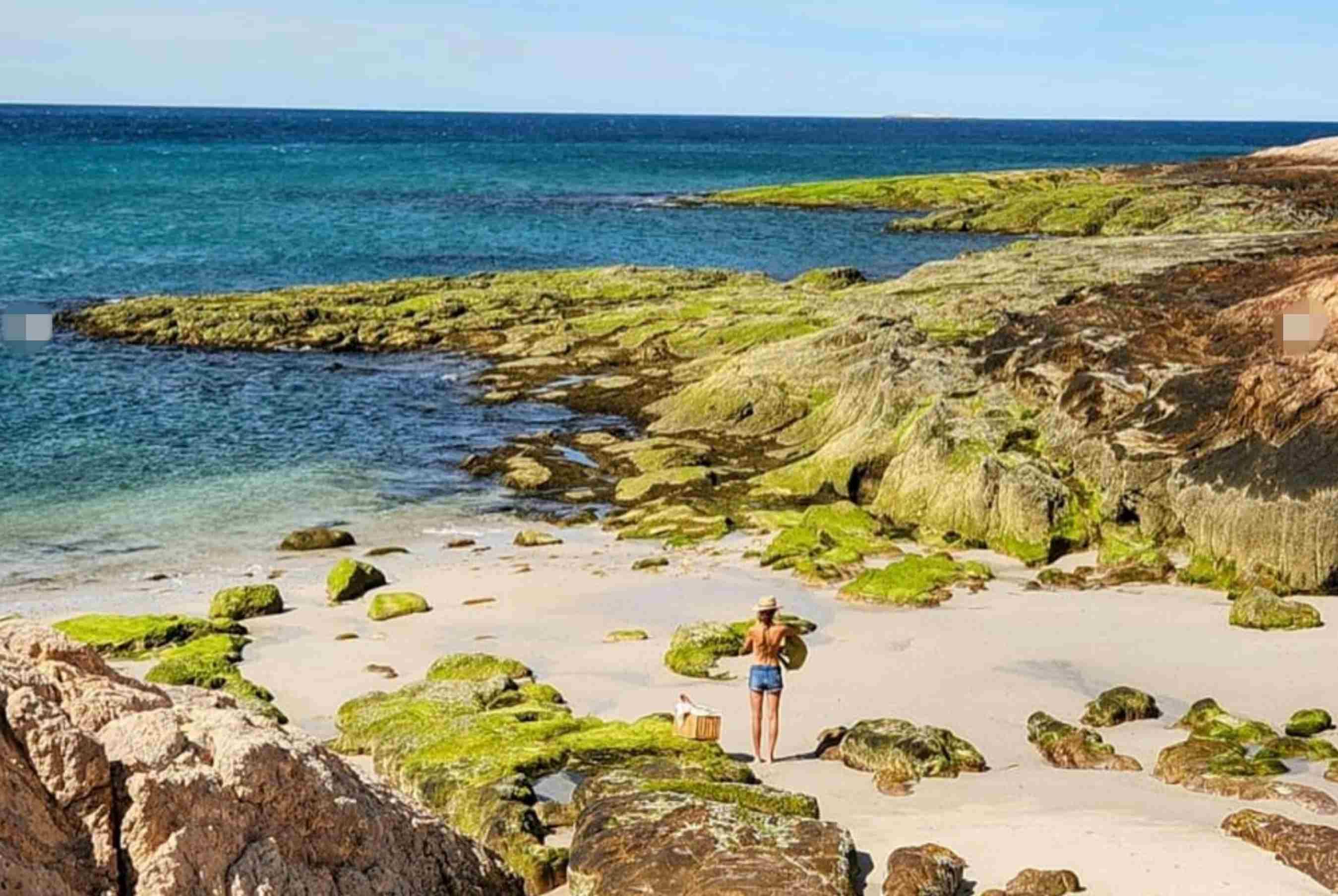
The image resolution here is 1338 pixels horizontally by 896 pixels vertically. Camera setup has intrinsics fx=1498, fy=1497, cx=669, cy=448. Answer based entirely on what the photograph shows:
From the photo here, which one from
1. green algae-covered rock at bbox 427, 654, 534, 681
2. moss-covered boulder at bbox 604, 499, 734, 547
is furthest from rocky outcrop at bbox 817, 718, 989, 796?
moss-covered boulder at bbox 604, 499, 734, 547

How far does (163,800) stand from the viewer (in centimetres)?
897

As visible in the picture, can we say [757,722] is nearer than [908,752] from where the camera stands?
No

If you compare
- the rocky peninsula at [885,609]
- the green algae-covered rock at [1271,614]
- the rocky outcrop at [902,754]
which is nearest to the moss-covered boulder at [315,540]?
the rocky peninsula at [885,609]

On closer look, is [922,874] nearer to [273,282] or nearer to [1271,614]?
[1271,614]

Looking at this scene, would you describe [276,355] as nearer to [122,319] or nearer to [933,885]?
[122,319]

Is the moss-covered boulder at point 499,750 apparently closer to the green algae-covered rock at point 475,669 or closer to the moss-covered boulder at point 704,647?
the green algae-covered rock at point 475,669

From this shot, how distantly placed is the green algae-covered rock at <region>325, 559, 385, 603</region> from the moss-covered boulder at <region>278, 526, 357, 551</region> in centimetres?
310

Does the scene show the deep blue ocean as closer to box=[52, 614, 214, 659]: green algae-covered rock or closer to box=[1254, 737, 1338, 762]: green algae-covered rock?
box=[52, 614, 214, 659]: green algae-covered rock

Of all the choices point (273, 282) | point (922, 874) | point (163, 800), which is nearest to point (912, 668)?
point (922, 874)

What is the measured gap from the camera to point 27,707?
889 cm

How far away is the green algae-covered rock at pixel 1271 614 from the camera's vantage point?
22.4 m

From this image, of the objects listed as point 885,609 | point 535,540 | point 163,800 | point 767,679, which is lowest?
point 535,540

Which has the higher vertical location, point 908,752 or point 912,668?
point 908,752

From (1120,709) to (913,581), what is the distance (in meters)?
6.65
